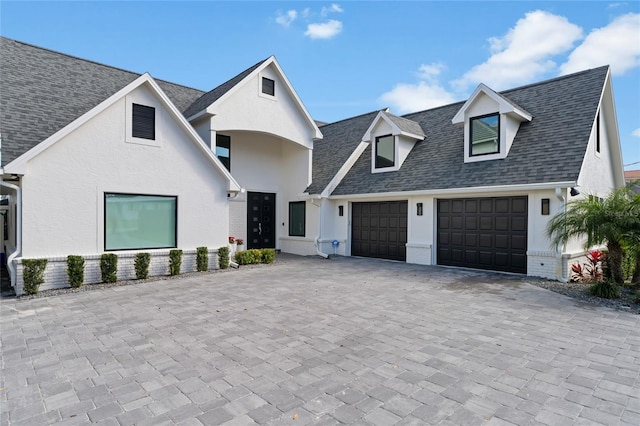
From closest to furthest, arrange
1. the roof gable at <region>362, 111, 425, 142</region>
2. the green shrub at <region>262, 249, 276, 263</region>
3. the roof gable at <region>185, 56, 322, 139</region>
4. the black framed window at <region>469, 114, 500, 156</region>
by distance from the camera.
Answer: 1. the black framed window at <region>469, 114, 500, 156</region>
2. the roof gable at <region>185, 56, 322, 139</region>
3. the green shrub at <region>262, 249, 276, 263</region>
4. the roof gable at <region>362, 111, 425, 142</region>

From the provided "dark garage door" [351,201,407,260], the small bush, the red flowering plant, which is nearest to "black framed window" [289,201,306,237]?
"dark garage door" [351,201,407,260]

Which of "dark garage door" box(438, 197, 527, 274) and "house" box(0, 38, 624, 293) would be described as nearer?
"house" box(0, 38, 624, 293)

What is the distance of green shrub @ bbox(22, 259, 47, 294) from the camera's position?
319 inches

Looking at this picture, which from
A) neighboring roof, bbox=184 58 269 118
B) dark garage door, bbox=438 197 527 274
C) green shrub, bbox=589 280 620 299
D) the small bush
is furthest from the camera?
neighboring roof, bbox=184 58 269 118

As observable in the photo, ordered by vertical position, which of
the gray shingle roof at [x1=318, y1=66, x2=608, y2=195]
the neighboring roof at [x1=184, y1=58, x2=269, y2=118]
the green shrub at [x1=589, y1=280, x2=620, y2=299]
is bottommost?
the green shrub at [x1=589, y1=280, x2=620, y2=299]

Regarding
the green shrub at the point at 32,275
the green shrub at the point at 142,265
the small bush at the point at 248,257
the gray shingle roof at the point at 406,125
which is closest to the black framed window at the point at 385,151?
the gray shingle roof at the point at 406,125

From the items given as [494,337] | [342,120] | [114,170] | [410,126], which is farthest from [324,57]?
[494,337]

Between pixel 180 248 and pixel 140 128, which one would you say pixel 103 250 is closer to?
pixel 180 248

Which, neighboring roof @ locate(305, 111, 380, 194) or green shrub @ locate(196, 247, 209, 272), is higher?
neighboring roof @ locate(305, 111, 380, 194)

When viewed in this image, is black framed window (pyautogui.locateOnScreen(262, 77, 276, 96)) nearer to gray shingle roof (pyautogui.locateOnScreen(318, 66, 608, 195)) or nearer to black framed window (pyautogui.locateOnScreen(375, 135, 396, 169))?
gray shingle roof (pyautogui.locateOnScreen(318, 66, 608, 195))

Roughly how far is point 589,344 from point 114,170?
11003 millimetres

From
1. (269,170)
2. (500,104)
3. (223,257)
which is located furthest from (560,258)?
(269,170)

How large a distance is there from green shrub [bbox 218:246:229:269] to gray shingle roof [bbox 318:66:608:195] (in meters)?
5.13

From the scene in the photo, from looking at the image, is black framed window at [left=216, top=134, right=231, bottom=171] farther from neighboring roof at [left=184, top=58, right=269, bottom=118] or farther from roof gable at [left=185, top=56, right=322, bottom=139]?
roof gable at [left=185, top=56, right=322, bottom=139]
